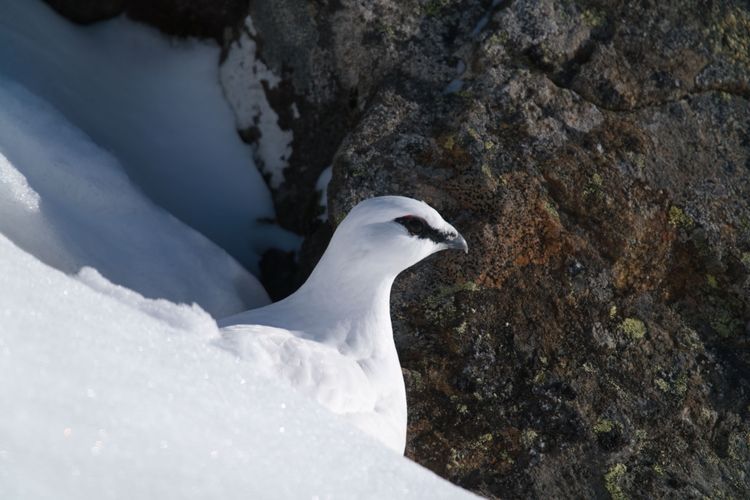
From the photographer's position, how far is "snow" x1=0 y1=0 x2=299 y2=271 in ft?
14.0

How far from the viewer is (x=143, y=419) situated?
1.63m

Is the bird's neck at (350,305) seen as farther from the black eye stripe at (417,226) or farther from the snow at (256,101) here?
the snow at (256,101)

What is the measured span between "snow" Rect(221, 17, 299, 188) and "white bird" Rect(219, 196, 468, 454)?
3.62ft

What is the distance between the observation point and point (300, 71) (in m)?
4.39

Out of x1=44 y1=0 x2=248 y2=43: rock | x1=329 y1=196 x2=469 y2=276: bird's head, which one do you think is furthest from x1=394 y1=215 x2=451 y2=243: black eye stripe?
x1=44 y1=0 x2=248 y2=43: rock

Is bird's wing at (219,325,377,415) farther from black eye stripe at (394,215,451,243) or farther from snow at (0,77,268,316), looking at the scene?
snow at (0,77,268,316)

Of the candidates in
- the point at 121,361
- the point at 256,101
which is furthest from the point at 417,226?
the point at 121,361

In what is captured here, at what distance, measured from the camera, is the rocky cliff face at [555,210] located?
11.6 feet

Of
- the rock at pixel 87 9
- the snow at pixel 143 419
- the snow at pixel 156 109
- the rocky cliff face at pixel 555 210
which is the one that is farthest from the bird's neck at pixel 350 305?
the rock at pixel 87 9

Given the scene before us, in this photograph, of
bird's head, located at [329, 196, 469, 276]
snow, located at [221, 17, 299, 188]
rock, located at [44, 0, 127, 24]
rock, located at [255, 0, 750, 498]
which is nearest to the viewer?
bird's head, located at [329, 196, 469, 276]

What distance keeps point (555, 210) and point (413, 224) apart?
758 millimetres

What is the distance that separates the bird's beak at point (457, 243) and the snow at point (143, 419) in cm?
163

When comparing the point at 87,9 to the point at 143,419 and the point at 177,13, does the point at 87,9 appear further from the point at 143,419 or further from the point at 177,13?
the point at 143,419

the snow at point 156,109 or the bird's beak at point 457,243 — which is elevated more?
the bird's beak at point 457,243
